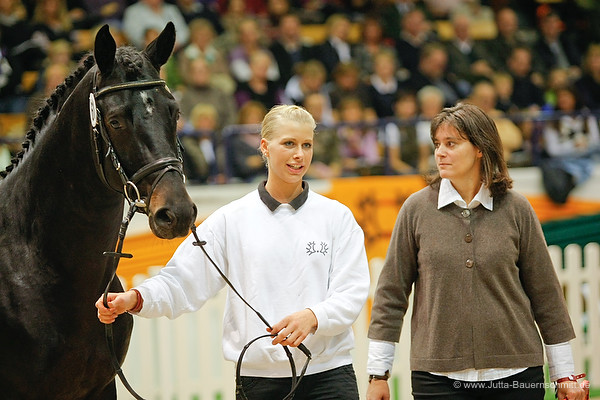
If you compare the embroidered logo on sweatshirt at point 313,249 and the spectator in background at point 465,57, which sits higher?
the spectator in background at point 465,57

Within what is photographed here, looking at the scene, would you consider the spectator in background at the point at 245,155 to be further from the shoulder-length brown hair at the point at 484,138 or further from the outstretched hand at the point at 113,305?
the outstretched hand at the point at 113,305

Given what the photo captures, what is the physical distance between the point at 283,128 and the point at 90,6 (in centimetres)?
660

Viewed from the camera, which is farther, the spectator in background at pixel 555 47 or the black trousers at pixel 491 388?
the spectator in background at pixel 555 47

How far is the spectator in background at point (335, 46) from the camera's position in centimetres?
918

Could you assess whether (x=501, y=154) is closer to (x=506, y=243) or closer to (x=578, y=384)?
(x=506, y=243)

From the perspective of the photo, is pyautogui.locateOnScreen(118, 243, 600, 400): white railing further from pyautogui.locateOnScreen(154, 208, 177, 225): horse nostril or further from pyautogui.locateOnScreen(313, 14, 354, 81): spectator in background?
pyautogui.locateOnScreen(313, 14, 354, 81): spectator in background

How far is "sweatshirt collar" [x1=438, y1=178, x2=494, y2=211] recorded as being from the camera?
119 inches

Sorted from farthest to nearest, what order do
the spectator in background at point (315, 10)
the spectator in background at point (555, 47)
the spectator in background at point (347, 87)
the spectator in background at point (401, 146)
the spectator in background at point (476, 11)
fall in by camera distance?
the spectator in background at point (476, 11) < the spectator in background at point (555, 47) < the spectator in background at point (315, 10) < the spectator in background at point (347, 87) < the spectator in background at point (401, 146)

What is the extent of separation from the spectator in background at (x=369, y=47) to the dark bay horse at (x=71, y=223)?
6.40 m

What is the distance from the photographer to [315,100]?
787 centimetres

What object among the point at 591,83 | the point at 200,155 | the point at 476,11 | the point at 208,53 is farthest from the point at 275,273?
the point at 476,11

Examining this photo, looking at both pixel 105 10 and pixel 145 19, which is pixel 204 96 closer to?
pixel 145 19

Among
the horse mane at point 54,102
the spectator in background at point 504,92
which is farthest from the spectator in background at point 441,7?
the horse mane at point 54,102

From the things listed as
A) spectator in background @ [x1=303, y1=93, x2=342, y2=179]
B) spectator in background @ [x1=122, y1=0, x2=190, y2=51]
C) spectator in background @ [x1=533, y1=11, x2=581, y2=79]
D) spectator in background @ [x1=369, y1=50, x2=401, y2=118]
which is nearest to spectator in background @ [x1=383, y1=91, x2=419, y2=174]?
spectator in background @ [x1=303, y1=93, x2=342, y2=179]
